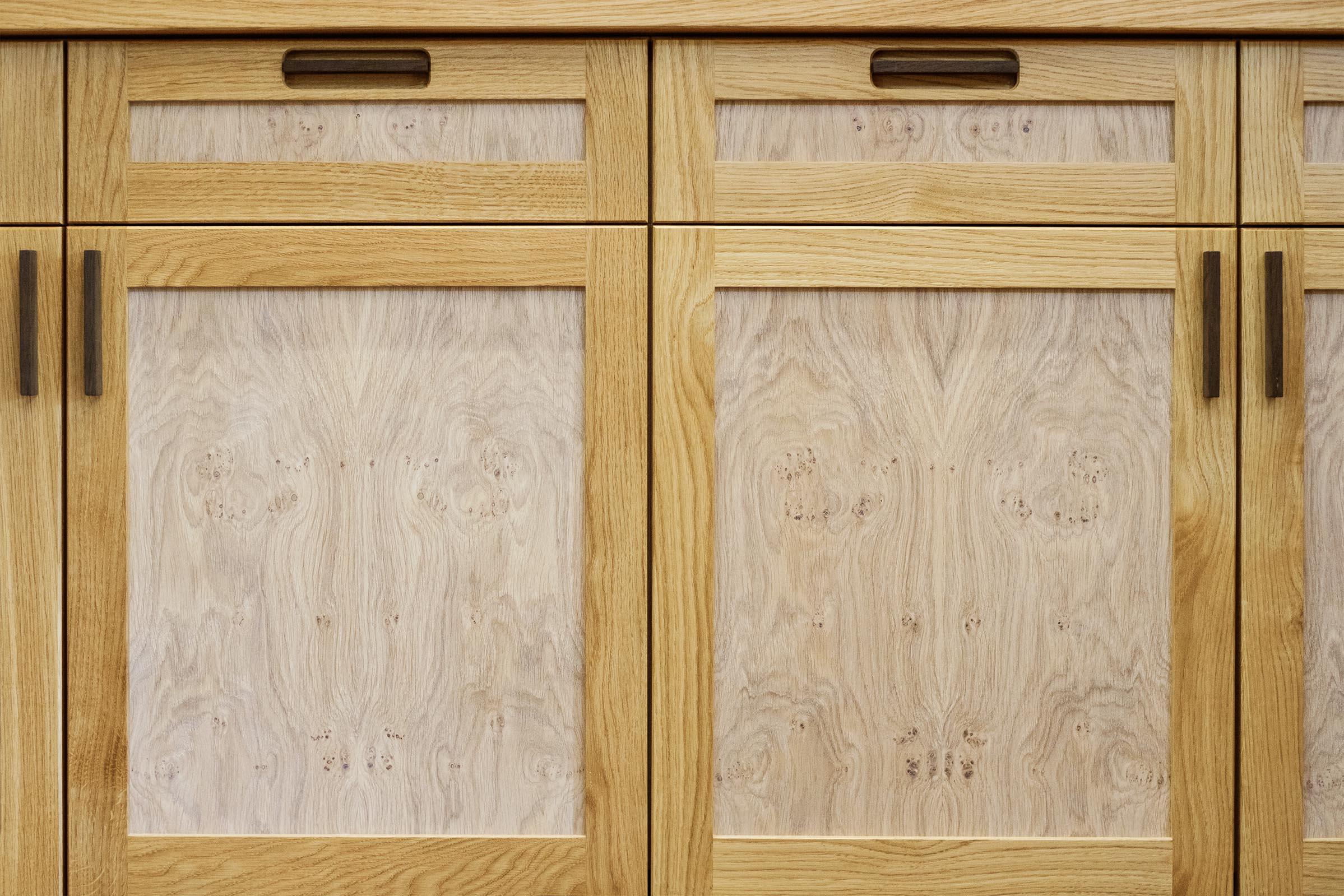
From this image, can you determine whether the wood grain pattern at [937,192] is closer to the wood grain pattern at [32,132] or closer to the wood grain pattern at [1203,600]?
the wood grain pattern at [1203,600]

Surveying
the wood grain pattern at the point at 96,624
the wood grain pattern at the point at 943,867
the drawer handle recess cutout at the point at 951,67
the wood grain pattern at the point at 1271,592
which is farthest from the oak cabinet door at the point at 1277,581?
the wood grain pattern at the point at 96,624

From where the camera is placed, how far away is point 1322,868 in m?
0.93

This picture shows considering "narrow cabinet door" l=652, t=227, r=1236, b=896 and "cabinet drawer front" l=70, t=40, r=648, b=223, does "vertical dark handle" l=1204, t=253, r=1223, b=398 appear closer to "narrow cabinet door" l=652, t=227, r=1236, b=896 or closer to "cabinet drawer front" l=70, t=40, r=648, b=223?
"narrow cabinet door" l=652, t=227, r=1236, b=896

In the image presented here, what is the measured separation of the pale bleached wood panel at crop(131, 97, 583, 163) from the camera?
938 millimetres

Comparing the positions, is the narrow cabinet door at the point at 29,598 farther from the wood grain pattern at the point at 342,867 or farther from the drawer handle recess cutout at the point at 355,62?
the drawer handle recess cutout at the point at 355,62

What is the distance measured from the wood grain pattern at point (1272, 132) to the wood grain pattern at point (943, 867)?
576mm

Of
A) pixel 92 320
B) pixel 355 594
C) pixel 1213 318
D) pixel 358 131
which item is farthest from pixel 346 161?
pixel 1213 318

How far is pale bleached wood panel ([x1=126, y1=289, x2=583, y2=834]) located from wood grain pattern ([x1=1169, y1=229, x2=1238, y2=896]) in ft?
1.77

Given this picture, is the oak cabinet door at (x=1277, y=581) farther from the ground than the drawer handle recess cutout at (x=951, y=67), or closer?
closer

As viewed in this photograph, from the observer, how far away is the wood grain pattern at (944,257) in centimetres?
93

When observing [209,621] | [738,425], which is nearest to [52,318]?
[209,621]

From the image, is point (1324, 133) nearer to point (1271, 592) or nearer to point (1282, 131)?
point (1282, 131)

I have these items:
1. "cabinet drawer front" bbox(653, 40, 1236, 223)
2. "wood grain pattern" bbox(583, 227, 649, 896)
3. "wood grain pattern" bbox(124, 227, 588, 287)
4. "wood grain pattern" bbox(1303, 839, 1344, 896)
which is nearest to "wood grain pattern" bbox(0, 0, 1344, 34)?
"cabinet drawer front" bbox(653, 40, 1236, 223)

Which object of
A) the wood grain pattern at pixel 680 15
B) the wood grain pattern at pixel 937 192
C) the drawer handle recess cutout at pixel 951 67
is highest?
the wood grain pattern at pixel 680 15
